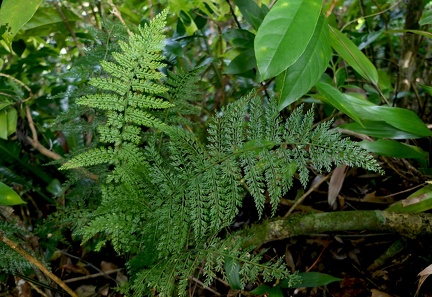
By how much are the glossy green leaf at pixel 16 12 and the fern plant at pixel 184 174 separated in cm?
29

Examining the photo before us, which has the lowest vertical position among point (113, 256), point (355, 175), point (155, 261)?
point (113, 256)

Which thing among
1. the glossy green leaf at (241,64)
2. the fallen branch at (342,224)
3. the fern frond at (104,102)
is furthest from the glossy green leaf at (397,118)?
the fern frond at (104,102)

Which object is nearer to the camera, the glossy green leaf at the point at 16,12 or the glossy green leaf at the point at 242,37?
the glossy green leaf at the point at 16,12

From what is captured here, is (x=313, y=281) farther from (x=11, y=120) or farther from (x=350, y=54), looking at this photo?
(x=11, y=120)

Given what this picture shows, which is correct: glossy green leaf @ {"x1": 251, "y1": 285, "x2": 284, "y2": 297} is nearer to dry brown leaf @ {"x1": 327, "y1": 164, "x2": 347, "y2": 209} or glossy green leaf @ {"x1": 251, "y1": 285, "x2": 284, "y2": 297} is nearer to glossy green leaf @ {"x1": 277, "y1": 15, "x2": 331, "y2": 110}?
dry brown leaf @ {"x1": 327, "y1": 164, "x2": 347, "y2": 209}

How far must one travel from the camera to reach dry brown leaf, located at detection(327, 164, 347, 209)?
116 centimetres

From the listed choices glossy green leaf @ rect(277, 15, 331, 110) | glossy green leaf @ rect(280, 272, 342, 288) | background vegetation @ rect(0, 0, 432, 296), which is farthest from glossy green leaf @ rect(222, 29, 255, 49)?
glossy green leaf @ rect(280, 272, 342, 288)

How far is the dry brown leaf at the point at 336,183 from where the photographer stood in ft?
3.79

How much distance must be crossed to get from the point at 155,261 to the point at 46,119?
4.28 feet

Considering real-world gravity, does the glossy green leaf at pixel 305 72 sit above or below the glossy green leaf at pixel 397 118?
above

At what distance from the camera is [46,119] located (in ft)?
6.20

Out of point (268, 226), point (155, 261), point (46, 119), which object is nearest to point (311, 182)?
point (268, 226)

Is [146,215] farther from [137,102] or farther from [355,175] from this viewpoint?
[355,175]

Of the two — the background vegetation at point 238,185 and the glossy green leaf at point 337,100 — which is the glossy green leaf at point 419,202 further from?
the glossy green leaf at point 337,100
